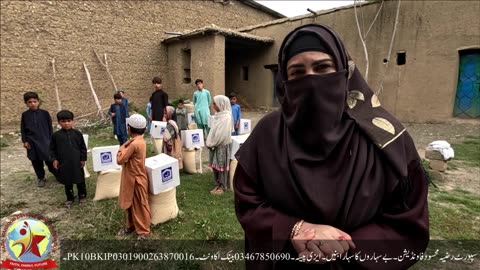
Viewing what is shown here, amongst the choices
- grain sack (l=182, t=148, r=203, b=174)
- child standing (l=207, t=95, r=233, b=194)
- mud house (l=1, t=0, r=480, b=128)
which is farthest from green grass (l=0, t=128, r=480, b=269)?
mud house (l=1, t=0, r=480, b=128)

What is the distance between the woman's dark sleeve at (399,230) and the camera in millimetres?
1075

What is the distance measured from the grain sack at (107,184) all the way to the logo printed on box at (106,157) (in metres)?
0.16

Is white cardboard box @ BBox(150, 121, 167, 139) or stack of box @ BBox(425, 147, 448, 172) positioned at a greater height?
white cardboard box @ BBox(150, 121, 167, 139)

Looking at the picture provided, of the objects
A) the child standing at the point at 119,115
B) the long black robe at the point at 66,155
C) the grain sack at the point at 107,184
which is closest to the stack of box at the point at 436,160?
the grain sack at the point at 107,184

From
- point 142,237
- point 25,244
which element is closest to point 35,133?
point 142,237

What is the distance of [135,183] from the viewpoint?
286 centimetres

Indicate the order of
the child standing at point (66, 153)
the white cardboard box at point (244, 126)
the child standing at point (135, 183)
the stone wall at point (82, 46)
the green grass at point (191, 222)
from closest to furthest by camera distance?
1. the green grass at point (191, 222)
2. the child standing at point (135, 183)
3. the child standing at point (66, 153)
4. the white cardboard box at point (244, 126)
5. the stone wall at point (82, 46)

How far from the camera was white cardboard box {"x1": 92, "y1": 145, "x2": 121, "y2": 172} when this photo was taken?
3.60m

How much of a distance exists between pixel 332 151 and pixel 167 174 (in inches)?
92.5

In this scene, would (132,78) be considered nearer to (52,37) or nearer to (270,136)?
(52,37)

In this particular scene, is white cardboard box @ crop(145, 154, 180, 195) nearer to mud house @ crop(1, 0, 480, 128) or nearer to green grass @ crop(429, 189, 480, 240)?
green grass @ crop(429, 189, 480, 240)

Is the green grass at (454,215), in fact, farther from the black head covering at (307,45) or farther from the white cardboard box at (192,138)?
the white cardboard box at (192,138)

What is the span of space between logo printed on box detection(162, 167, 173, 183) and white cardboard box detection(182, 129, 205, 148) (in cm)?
166

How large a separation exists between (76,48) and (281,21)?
25.0ft
